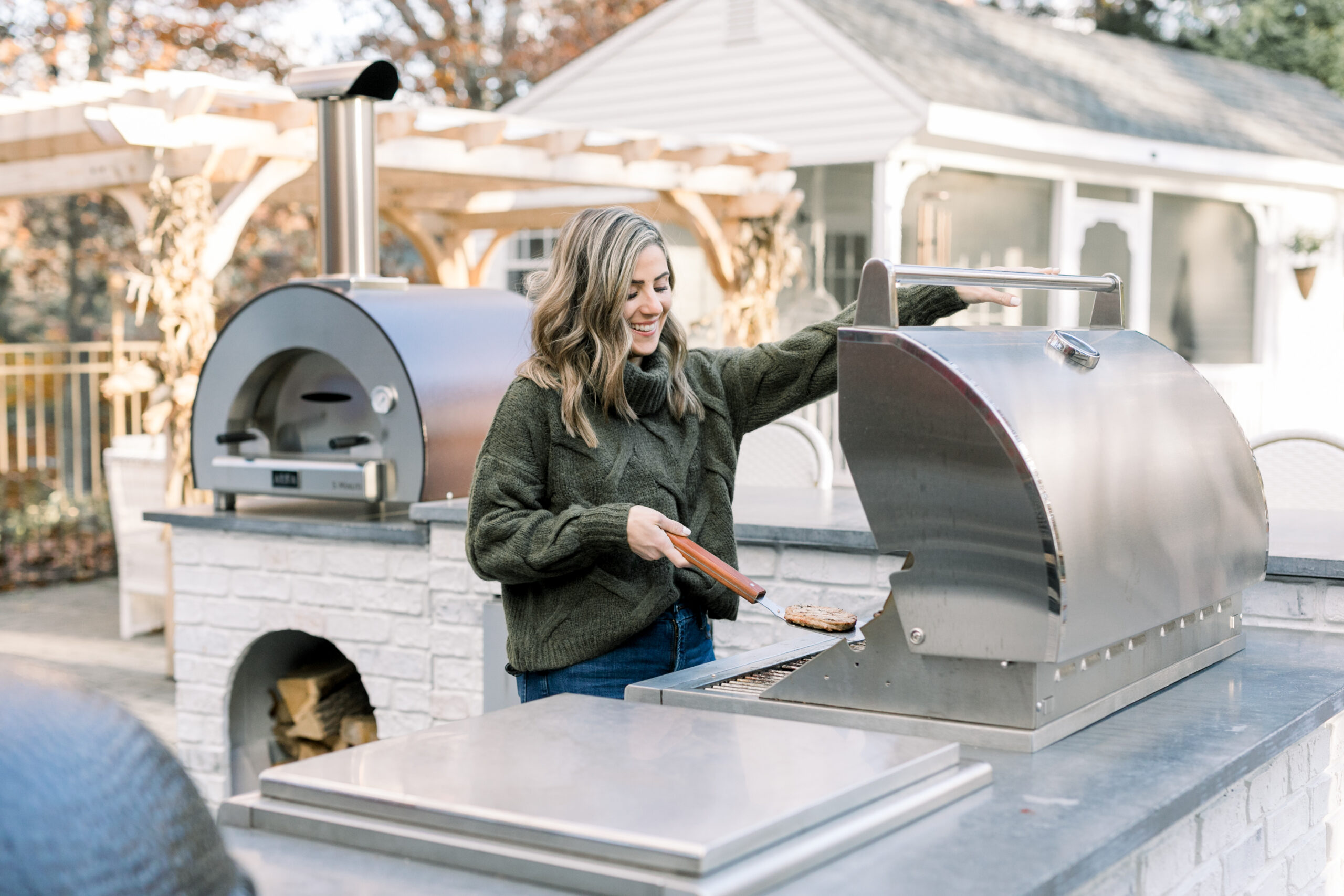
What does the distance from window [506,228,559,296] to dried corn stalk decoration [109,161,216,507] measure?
7590 millimetres

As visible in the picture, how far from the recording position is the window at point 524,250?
46.0 ft

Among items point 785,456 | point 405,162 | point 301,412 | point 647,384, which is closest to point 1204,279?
point 405,162

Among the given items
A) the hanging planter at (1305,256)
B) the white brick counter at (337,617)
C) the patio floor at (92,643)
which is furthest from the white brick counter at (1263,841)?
the hanging planter at (1305,256)

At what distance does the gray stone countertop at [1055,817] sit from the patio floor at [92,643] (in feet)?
13.3

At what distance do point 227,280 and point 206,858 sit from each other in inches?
663

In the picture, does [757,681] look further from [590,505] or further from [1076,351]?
[1076,351]

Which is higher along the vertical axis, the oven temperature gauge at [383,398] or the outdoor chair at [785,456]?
the oven temperature gauge at [383,398]

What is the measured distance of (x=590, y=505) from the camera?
245 centimetres

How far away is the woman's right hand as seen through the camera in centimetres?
217

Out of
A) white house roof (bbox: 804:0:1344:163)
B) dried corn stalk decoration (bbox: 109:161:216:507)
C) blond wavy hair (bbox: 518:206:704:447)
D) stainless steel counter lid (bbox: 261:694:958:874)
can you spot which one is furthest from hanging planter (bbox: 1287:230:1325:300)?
stainless steel counter lid (bbox: 261:694:958:874)

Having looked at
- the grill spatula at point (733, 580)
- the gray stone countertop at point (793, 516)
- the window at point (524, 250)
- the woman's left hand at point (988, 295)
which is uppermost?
the window at point (524, 250)

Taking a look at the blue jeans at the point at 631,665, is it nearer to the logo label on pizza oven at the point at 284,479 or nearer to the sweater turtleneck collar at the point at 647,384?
the sweater turtleneck collar at the point at 647,384

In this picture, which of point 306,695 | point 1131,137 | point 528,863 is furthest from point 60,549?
point 528,863

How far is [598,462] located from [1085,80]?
40.7ft
